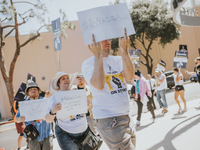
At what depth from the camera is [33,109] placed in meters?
3.77

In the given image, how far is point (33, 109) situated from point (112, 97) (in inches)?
84.3

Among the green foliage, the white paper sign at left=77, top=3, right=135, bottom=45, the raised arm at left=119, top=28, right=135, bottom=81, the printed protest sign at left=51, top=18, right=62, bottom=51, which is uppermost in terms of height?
the green foliage

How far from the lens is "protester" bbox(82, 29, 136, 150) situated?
2066 mm

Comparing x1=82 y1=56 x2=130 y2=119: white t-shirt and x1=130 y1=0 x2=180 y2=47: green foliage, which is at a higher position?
x1=130 y1=0 x2=180 y2=47: green foliage

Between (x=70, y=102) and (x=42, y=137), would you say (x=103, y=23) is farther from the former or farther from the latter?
(x=42, y=137)

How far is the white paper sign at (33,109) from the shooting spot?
3.73 meters

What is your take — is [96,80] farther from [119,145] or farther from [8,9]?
[8,9]

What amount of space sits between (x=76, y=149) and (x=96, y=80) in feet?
4.35

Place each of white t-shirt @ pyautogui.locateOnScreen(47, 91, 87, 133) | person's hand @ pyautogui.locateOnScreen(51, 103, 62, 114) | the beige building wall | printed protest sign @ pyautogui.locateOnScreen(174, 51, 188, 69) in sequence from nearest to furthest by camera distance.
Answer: person's hand @ pyautogui.locateOnScreen(51, 103, 62, 114)
white t-shirt @ pyautogui.locateOnScreen(47, 91, 87, 133)
printed protest sign @ pyautogui.locateOnScreen(174, 51, 188, 69)
the beige building wall

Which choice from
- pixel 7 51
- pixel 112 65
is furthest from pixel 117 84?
pixel 7 51

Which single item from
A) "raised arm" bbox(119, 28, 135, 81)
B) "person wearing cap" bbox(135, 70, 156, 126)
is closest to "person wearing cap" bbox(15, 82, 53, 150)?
"raised arm" bbox(119, 28, 135, 81)

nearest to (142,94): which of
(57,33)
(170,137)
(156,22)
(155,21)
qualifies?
(170,137)

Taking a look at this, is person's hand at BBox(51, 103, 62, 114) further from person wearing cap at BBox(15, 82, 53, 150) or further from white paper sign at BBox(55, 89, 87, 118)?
person wearing cap at BBox(15, 82, 53, 150)

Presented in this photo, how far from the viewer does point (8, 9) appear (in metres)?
14.2
